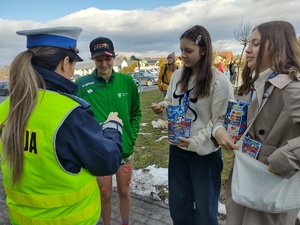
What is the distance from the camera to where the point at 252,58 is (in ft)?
5.76

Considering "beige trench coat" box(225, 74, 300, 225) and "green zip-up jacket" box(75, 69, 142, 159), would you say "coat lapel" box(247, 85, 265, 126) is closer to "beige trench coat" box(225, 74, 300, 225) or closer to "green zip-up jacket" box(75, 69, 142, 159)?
"beige trench coat" box(225, 74, 300, 225)

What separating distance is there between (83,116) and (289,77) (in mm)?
1232

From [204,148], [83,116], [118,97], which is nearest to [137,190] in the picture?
[118,97]

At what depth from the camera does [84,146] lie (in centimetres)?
137

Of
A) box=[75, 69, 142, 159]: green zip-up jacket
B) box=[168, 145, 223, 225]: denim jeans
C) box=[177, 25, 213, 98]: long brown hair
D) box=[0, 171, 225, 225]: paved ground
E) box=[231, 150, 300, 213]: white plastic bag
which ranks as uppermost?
box=[177, 25, 213, 98]: long brown hair

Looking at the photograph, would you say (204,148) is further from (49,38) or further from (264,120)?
(49,38)

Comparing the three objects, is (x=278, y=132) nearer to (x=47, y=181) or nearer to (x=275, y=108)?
(x=275, y=108)

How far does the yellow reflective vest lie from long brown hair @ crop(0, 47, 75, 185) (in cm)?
3

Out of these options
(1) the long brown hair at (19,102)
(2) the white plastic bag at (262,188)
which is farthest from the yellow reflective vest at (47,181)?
(2) the white plastic bag at (262,188)

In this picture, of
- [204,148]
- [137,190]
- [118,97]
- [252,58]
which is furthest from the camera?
[137,190]

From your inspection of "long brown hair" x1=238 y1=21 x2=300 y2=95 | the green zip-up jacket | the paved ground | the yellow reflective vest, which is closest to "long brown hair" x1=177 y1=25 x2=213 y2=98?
"long brown hair" x1=238 y1=21 x2=300 y2=95

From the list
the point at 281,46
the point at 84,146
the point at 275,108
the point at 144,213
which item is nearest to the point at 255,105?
the point at 275,108

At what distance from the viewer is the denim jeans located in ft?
7.28

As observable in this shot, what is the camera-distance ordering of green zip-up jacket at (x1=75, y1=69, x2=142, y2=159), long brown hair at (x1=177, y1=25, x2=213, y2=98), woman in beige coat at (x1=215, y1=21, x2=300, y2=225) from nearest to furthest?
1. woman in beige coat at (x1=215, y1=21, x2=300, y2=225)
2. long brown hair at (x1=177, y1=25, x2=213, y2=98)
3. green zip-up jacket at (x1=75, y1=69, x2=142, y2=159)
